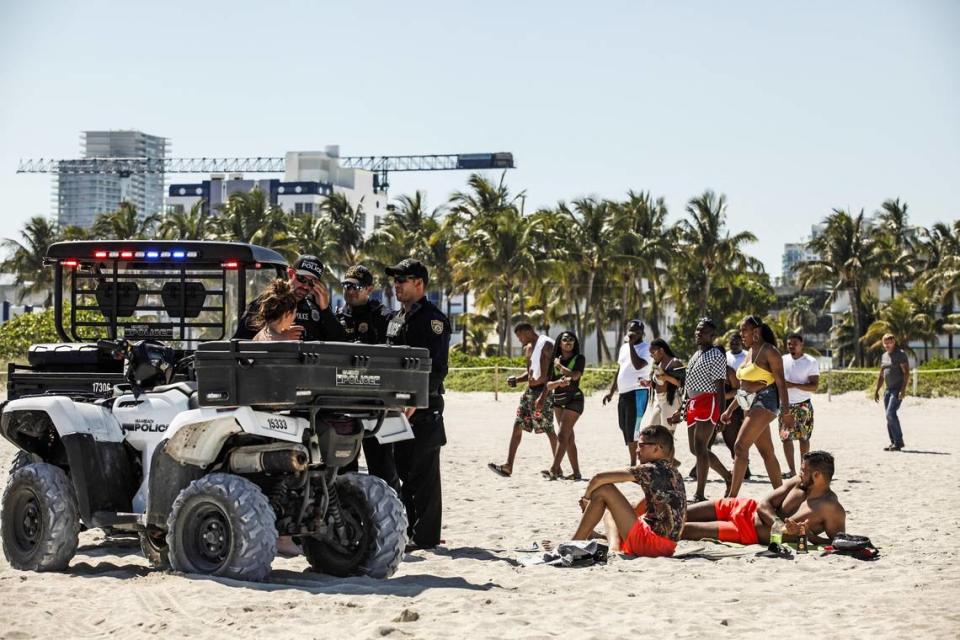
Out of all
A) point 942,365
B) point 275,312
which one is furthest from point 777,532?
point 942,365

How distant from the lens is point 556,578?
7.88 meters

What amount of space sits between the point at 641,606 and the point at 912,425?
2168cm

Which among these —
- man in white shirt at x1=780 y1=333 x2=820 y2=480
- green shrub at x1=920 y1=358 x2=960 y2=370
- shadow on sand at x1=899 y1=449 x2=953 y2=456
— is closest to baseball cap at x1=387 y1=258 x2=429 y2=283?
man in white shirt at x1=780 y1=333 x2=820 y2=480

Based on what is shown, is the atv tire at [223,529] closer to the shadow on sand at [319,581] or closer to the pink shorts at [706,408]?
the shadow on sand at [319,581]

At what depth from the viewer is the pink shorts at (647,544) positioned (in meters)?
8.87

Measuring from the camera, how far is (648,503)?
9.04 metres

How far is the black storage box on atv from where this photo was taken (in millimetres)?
7117

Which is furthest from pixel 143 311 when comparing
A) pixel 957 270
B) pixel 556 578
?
pixel 957 270

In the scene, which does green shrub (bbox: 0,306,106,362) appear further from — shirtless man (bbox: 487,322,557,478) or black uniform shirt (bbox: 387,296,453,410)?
black uniform shirt (bbox: 387,296,453,410)

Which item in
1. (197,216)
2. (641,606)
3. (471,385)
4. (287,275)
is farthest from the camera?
(197,216)

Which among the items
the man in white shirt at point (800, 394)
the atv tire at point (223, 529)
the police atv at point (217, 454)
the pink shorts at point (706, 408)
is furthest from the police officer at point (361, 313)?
the man in white shirt at point (800, 394)

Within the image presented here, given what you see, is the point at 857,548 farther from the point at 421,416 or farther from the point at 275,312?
the point at 275,312

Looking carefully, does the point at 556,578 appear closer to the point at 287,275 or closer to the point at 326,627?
the point at 326,627

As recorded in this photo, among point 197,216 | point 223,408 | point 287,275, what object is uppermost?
point 197,216
